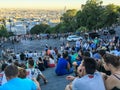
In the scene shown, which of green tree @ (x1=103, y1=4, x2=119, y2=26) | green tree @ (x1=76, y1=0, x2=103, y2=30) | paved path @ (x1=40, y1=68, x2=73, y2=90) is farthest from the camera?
green tree @ (x1=76, y1=0, x2=103, y2=30)

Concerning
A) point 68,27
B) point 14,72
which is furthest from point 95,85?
point 68,27

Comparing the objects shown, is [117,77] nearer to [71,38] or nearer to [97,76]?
[97,76]

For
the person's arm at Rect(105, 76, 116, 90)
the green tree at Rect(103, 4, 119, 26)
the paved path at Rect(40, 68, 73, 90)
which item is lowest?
the green tree at Rect(103, 4, 119, 26)

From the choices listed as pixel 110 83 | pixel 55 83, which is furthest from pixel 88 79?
pixel 55 83

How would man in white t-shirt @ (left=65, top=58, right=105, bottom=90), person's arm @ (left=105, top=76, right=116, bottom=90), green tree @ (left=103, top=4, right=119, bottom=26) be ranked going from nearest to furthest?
1. man in white t-shirt @ (left=65, top=58, right=105, bottom=90)
2. person's arm @ (left=105, top=76, right=116, bottom=90)
3. green tree @ (left=103, top=4, right=119, bottom=26)

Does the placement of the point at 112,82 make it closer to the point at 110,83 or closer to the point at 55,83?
the point at 110,83

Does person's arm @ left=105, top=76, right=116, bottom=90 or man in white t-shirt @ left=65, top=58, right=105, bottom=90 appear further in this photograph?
person's arm @ left=105, top=76, right=116, bottom=90

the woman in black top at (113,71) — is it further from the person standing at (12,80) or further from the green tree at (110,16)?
the green tree at (110,16)

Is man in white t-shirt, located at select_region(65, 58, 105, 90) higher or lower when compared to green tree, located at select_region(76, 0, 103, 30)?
higher

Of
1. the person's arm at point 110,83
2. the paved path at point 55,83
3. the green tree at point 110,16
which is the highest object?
the person's arm at point 110,83

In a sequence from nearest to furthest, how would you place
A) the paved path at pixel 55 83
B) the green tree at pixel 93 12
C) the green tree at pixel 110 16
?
the paved path at pixel 55 83 → the green tree at pixel 110 16 → the green tree at pixel 93 12

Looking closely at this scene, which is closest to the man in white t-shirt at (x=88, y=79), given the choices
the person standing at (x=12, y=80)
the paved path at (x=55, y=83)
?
the person standing at (x=12, y=80)

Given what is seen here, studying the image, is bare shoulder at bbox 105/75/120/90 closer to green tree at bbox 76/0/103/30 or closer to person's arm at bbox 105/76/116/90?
person's arm at bbox 105/76/116/90

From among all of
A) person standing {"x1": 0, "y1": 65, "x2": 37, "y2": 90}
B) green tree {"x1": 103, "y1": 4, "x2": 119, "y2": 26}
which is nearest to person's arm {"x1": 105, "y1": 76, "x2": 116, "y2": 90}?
person standing {"x1": 0, "y1": 65, "x2": 37, "y2": 90}
